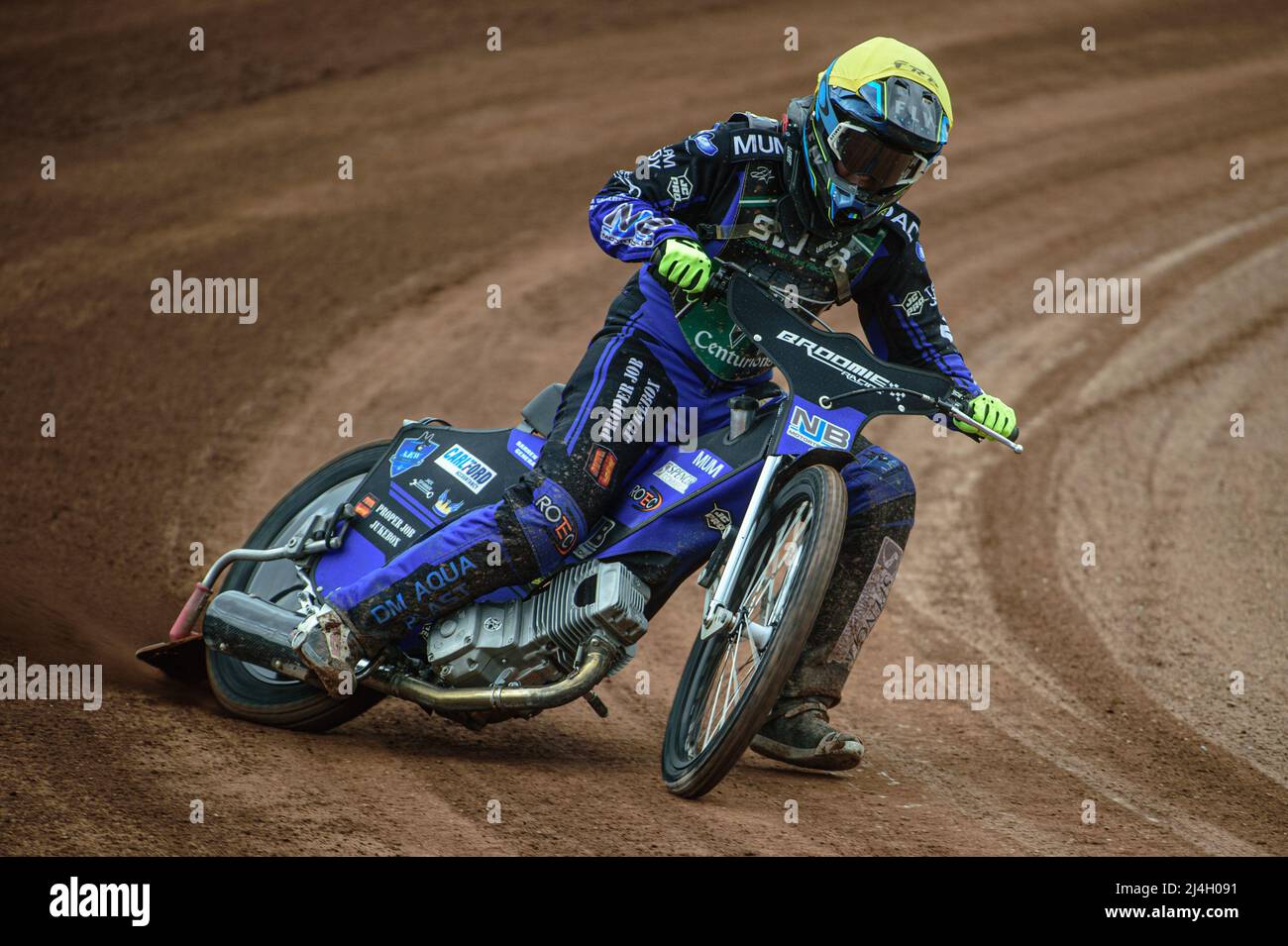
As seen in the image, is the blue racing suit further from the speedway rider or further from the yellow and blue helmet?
the yellow and blue helmet

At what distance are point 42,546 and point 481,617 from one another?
3073mm

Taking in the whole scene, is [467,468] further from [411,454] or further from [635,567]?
[635,567]

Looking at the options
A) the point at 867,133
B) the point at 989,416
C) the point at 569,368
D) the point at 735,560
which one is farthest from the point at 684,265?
Result: the point at 569,368

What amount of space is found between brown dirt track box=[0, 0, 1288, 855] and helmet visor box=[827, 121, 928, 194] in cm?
213

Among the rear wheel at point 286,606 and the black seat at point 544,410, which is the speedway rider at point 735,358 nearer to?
the black seat at point 544,410

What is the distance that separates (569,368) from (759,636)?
18.2 feet

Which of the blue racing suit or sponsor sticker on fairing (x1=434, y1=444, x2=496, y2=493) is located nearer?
the blue racing suit

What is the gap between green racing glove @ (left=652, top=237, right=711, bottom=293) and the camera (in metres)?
4.38

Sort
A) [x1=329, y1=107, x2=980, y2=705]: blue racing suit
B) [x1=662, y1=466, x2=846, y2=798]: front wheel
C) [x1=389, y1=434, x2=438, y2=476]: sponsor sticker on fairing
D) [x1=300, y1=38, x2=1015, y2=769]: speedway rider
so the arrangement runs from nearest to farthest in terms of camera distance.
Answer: [x1=662, y1=466, x2=846, y2=798]: front wheel
[x1=300, y1=38, x2=1015, y2=769]: speedway rider
[x1=329, y1=107, x2=980, y2=705]: blue racing suit
[x1=389, y1=434, x2=438, y2=476]: sponsor sticker on fairing

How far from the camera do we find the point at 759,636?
435 centimetres

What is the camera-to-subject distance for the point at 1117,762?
537 cm

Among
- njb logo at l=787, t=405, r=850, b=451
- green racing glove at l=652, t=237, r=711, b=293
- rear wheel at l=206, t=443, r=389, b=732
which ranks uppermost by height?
green racing glove at l=652, t=237, r=711, b=293

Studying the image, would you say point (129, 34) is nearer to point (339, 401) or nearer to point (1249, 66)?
point (339, 401)

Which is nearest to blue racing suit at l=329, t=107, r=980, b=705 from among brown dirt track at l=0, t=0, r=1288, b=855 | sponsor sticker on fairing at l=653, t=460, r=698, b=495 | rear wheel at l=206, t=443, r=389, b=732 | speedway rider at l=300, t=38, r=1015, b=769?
speedway rider at l=300, t=38, r=1015, b=769
